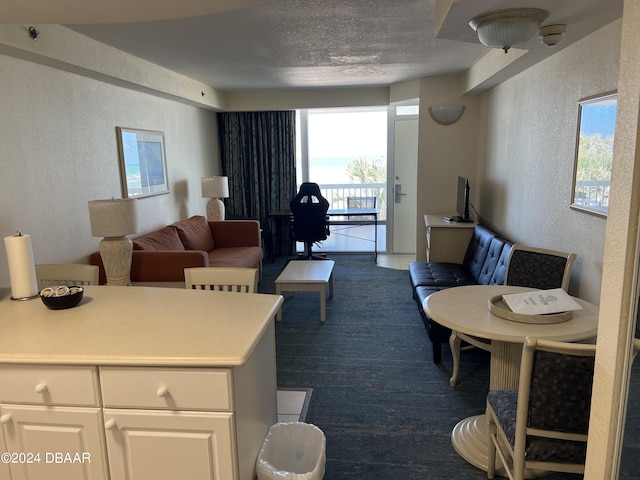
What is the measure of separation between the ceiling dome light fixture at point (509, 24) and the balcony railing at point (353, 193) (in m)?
5.09

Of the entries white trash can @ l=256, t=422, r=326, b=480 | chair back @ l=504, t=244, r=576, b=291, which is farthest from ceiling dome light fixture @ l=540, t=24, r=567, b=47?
white trash can @ l=256, t=422, r=326, b=480

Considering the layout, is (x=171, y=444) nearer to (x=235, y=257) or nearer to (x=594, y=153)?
(x=594, y=153)

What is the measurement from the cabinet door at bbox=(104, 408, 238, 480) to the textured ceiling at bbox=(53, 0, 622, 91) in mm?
1931

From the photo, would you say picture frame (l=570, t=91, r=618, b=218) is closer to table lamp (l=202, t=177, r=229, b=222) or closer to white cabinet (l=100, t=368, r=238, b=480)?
white cabinet (l=100, t=368, r=238, b=480)

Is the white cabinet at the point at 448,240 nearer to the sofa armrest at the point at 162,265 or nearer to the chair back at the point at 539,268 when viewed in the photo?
the chair back at the point at 539,268

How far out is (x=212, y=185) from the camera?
233 inches

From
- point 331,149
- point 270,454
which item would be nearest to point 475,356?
point 270,454

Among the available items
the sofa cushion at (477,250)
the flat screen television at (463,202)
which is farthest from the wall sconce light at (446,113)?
the sofa cushion at (477,250)

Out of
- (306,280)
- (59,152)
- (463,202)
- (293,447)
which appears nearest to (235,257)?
(306,280)

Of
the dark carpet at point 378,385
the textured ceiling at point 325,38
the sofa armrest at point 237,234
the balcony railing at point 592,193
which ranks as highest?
the textured ceiling at point 325,38

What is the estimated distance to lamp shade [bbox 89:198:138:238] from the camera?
3.30 meters

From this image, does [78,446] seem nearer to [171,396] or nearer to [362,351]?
[171,396]

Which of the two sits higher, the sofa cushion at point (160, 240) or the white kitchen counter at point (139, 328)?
the white kitchen counter at point (139, 328)

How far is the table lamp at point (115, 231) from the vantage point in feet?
10.8
